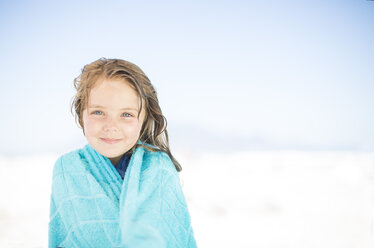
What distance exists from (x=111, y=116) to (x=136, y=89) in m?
0.13

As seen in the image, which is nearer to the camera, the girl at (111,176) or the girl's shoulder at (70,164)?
the girl at (111,176)

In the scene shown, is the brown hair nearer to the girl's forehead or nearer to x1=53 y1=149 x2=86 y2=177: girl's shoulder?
the girl's forehead

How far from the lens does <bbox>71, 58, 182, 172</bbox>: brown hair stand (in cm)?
104

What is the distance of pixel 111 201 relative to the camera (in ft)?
3.26

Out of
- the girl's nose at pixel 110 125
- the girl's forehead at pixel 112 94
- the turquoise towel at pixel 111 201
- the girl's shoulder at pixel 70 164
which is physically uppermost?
the girl's forehead at pixel 112 94

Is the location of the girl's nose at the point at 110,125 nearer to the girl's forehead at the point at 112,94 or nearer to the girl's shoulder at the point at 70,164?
the girl's forehead at the point at 112,94

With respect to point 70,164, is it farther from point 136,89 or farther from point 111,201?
point 136,89

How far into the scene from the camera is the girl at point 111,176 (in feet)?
3.16

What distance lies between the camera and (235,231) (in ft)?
5.08

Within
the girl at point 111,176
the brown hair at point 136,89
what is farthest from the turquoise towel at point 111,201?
the brown hair at point 136,89

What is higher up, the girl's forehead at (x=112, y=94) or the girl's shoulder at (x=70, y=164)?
the girl's forehead at (x=112, y=94)

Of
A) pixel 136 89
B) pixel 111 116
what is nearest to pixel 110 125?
pixel 111 116

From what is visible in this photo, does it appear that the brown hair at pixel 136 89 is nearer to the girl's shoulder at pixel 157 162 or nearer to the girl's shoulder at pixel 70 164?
the girl's shoulder at pixel 157 162

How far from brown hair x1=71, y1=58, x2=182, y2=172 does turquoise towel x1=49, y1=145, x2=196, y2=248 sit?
11cm
